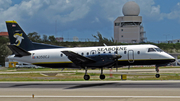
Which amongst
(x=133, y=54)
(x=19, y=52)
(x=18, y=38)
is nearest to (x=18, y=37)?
(x=18, y=38)

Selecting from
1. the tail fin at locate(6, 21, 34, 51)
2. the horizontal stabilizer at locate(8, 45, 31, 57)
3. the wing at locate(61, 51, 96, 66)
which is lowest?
the wing at locate(61, 51, 96, 66)

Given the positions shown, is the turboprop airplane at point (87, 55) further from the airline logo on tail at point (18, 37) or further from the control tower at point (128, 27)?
the control tower at point (128, 27)

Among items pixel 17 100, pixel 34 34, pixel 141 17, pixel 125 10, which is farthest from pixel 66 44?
pixel 17 100

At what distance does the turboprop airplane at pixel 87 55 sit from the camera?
26.6 meters

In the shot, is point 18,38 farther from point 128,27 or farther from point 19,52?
point 128,27

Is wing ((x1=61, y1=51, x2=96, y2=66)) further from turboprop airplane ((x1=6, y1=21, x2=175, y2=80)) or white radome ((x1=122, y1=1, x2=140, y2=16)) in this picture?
white radome ((x1=122, y1=1, x2=140, y2=16))

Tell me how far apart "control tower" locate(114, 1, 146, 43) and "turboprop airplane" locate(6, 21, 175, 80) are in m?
88.3

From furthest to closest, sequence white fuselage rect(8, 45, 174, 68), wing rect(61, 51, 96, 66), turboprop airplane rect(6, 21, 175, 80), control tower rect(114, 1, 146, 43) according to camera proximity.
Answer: control tower rect(114, 1, 146, 43) → white fuselage rect(8, 45, 174, 68) → turboprop airplane rect(6, 21, 175, 80) → wing rect(61, 51, 96, 66)

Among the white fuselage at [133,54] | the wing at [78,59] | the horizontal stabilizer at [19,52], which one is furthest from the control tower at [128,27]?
the wing at [78,59]

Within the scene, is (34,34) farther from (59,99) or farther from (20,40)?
(59,99)

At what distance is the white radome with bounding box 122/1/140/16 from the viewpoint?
365 ft

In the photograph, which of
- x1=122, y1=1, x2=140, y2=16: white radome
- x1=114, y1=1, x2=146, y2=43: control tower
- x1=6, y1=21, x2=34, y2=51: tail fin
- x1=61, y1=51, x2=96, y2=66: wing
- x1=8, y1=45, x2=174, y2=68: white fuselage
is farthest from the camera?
x1=114, y1=1, x2=146, y2=43: control tower

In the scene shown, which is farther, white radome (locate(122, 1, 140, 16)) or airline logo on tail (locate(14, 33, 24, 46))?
white radome (locate(122, 1, 140, 16))

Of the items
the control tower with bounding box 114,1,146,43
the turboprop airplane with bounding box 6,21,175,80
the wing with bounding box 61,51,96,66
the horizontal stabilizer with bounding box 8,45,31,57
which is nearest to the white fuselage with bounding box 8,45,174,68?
the turboprop airplane with bounding box 6,21,175,80
